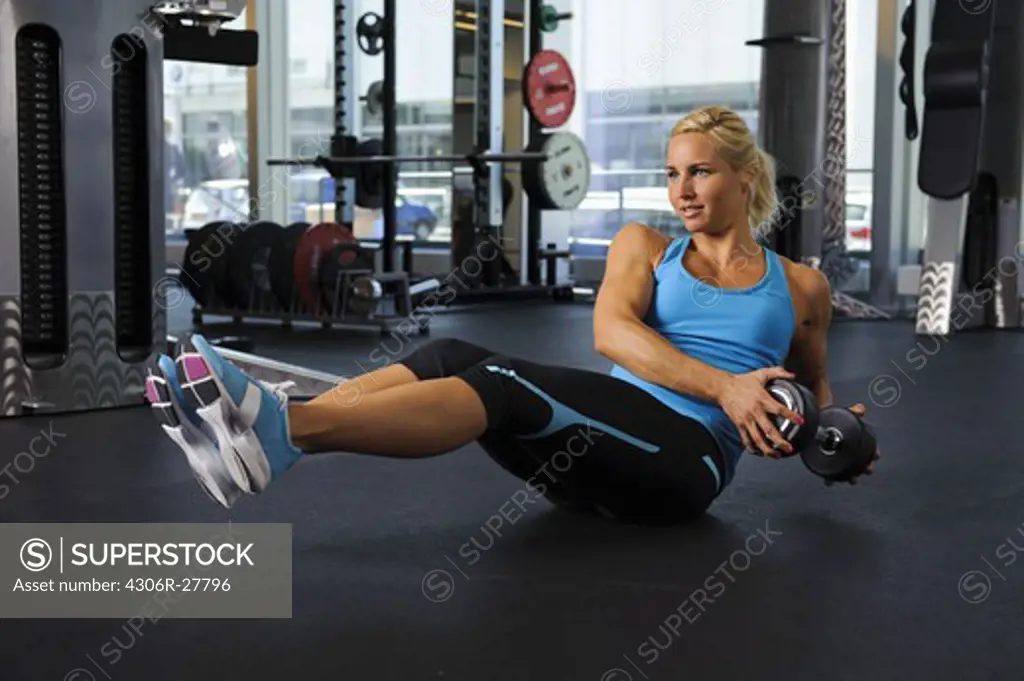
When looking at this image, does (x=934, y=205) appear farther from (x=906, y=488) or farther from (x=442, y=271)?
(x=442, y=271)

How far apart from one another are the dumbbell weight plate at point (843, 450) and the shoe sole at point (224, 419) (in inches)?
34.3

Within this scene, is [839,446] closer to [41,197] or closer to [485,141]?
[41,197]

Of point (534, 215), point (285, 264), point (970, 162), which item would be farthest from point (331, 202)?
point (970, 162)

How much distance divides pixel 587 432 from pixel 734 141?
1.68 feet

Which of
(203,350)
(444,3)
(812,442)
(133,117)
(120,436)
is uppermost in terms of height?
(444,3)

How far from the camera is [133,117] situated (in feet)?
11.5

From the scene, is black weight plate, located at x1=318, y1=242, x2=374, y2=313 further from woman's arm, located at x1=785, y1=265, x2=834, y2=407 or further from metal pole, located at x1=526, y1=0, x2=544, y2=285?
woman's arm, located at x1=785, y1=265, x2=834, y2=407

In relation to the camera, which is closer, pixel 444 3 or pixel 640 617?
pixel 640 617

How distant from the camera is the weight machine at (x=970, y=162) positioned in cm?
531

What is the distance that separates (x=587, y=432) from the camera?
1.87m

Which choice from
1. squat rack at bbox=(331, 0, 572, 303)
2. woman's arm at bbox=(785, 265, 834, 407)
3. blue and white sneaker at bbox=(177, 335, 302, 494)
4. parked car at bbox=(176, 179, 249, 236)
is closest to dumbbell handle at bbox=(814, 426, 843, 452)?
woman's arm at bbox=(785, 265, 834, 407)

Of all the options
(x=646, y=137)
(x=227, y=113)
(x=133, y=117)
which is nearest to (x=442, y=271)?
(x=646, y=137)

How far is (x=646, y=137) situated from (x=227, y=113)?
3.50 m

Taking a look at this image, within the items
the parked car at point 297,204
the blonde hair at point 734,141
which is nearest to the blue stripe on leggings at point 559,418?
the blonde hair at point 734,141
